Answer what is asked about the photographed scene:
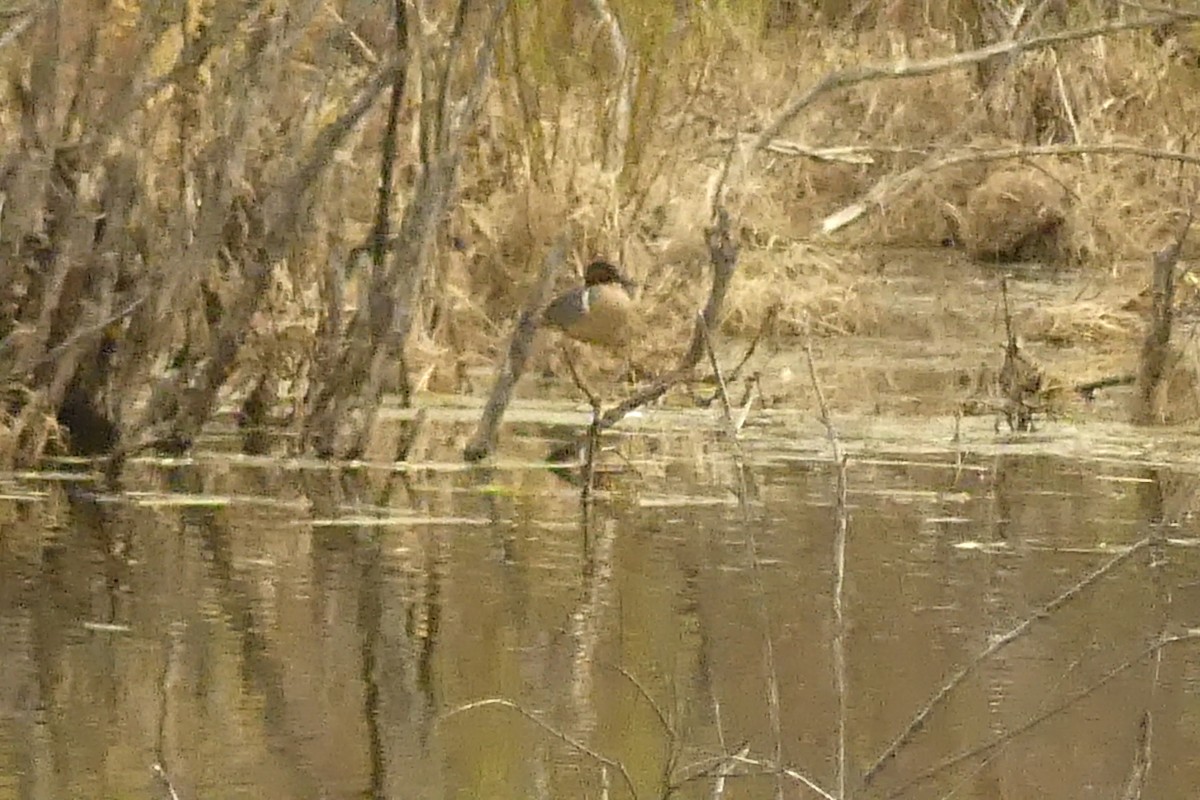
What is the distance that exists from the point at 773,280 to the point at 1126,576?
5.49m

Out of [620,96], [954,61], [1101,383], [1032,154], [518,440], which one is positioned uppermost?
[620,96]

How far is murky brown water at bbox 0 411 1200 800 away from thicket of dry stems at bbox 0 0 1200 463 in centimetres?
31

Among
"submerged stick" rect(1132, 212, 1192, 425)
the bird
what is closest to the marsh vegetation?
"submerged stick" rect(1132, 212, 1192, 425)

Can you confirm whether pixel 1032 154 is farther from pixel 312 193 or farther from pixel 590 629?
pixel 590 629

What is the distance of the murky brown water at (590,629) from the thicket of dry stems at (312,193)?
0.31m

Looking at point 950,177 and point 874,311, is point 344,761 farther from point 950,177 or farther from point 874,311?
point 950,177

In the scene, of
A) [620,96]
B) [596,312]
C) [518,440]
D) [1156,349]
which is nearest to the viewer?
[518,440]

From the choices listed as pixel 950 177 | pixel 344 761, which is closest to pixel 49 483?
pixel 344 761

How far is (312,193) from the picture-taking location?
24.1 ft

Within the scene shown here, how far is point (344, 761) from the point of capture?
4.39 metres

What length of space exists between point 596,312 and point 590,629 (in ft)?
11.6

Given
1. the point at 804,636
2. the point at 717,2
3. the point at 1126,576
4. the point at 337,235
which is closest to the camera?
the point at 804,636

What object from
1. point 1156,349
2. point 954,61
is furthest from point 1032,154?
point 1156,349

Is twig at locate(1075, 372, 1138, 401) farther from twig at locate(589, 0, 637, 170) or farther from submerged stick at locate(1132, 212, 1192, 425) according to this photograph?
twig at locate(589, 0, 637, 170)
